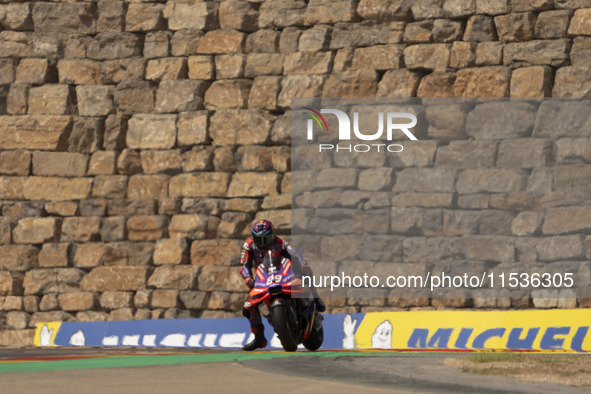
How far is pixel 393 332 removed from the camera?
14938 mm

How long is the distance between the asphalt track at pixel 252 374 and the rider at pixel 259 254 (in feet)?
1.14

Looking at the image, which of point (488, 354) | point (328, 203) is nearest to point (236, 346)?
point (328, 203)

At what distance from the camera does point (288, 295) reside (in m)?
12.9

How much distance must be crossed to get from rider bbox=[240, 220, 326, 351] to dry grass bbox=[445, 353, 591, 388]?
2.34 m

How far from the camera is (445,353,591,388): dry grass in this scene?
Result: 9953 millimetres

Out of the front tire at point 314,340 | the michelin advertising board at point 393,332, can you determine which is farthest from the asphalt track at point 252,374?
the michelin advertising board at point 393,332

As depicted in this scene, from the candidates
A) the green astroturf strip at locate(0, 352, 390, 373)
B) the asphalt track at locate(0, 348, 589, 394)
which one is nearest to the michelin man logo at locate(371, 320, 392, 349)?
the green astroturf strip at locate(0, 352, 390, 373)

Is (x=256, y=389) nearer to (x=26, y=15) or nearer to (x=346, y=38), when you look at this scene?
(x=346, y=38)

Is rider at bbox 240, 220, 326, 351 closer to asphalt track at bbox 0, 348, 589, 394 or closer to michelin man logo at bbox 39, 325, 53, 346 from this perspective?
asphalt track at bbox 0, 348, 589, 394

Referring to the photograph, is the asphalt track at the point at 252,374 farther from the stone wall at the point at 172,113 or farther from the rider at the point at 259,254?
the stone wall at the point at 172,113

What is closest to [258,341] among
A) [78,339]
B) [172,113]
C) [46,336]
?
[78,339]

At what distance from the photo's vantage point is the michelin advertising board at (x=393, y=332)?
14.2 metres

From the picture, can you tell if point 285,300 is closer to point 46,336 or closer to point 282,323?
point 282,323

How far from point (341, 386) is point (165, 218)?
8.50 metres
